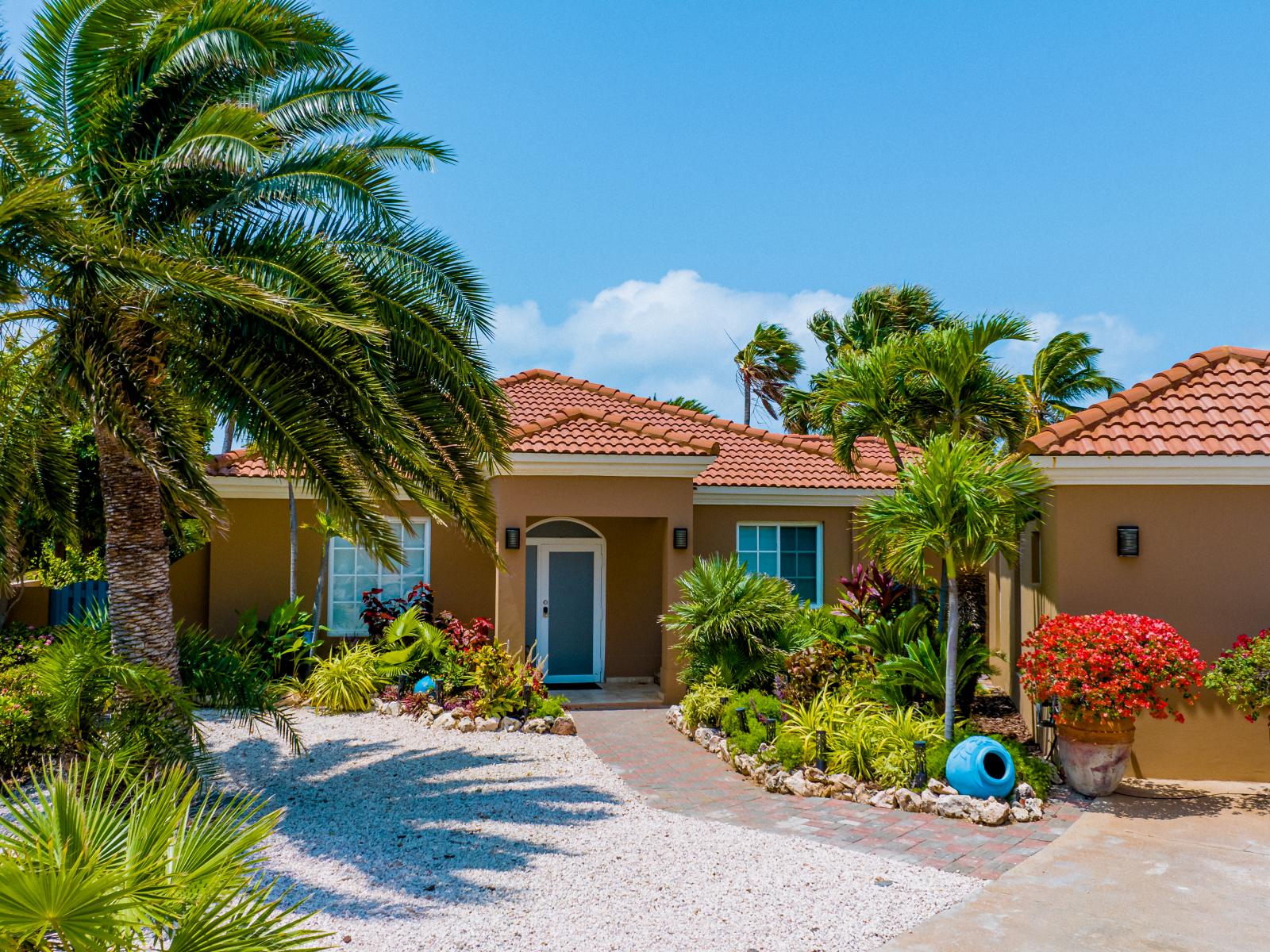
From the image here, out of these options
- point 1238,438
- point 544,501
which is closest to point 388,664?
point 544,501

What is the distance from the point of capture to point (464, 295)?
29.8ft

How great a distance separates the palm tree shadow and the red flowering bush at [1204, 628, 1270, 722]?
21.8 feet

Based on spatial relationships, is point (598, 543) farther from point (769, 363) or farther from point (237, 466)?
point (769, 363)

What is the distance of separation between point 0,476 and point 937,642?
34.7 feet

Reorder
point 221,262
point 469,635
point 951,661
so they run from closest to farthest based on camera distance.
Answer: point 221,262 < point 951,661 < point 469,635

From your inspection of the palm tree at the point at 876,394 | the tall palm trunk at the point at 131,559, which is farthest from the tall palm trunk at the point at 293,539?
the palm tree at the point at 876,394

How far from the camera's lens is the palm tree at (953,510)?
965cm

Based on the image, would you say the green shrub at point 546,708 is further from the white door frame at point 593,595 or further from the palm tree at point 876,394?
the palm tree at point 876,394

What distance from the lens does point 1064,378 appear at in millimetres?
25219

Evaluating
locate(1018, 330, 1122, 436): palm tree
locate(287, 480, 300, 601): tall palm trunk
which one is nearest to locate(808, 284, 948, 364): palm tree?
locate(1018, 330, 1122, 436): palm tree

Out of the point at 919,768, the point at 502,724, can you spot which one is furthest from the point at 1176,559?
the point at 502,724

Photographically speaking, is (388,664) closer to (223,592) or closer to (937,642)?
(223,592)

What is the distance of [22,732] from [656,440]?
9.05 metres

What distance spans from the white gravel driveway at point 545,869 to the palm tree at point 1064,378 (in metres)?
19.4
